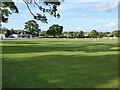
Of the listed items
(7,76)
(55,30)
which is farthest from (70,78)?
(55,30)

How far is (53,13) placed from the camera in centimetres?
1558

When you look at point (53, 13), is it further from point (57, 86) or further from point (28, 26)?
point (28, 26)

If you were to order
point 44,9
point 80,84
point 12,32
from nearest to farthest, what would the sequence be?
point 80,84 → point 44,9 → point 12,32

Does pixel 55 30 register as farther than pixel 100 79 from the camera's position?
Yes

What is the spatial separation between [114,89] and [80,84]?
116 cm

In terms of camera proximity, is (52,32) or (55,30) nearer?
(55,30)

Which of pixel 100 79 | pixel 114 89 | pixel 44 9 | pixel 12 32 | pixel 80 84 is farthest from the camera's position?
pixel 12 32

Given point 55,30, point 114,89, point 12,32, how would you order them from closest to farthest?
point 114,89 < point 55,30 < point 12,32

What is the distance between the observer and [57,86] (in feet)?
29.7

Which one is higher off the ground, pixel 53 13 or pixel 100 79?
pixel 53 13

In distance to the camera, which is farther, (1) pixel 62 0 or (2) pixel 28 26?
(2) pixel 28 26

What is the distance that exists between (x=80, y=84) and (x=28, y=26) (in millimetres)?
108589

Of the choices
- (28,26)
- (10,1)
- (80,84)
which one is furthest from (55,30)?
(80,84)

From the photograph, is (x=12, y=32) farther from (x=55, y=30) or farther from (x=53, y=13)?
(x=53, y=13)
